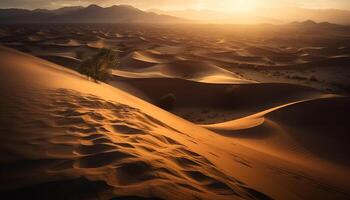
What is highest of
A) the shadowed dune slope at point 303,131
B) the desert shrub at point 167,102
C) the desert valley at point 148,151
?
the desert valley at point 148,151

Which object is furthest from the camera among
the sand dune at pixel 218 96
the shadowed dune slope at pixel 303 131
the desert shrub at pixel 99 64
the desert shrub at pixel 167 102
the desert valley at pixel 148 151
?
the desert shrub at pixel 167 102

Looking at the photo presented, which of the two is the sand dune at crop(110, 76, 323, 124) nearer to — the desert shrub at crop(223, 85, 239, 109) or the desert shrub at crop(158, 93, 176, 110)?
the desert shrub at crop(223, 85, 239, 109)

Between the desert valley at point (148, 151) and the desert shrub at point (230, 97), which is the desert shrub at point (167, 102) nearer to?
the desert shrub at point (230, 97)

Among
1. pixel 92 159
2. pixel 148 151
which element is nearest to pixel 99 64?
pixel 148 151

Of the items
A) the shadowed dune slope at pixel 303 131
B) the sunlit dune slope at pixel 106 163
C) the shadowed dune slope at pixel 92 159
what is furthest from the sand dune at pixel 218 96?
the shadowed dune slope at pixel 92 159

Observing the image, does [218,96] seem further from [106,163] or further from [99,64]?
[106,163]

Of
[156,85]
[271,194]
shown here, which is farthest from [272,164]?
[156,85]

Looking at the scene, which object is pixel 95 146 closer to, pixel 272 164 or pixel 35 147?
pixel 35 147

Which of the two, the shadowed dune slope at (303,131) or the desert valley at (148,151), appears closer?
the desert valley at (148,151)

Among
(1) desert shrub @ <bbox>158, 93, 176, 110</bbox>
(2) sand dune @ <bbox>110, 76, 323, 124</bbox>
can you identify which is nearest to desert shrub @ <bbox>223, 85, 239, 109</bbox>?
(2) sand dune @ <bbox>110, 76, 323, 124</bbox>

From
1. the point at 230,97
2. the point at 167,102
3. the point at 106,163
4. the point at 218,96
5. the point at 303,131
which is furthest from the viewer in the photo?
the point at 218,96
